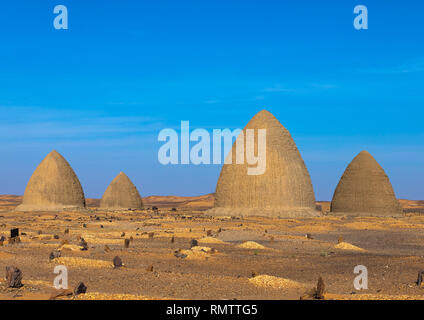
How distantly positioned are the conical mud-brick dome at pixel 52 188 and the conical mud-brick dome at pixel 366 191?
2307 cm

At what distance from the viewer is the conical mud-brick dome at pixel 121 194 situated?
164ft

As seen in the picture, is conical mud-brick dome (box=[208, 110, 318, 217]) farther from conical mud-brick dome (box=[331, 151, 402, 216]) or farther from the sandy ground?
the sandy ground

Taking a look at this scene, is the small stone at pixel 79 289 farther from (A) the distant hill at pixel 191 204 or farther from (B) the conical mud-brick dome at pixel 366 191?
(A) the distant hill at pixel 191 204

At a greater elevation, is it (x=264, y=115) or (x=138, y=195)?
(x=264, y=115)

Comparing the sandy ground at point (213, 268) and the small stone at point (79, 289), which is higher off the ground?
the small stone at point (79, 289)

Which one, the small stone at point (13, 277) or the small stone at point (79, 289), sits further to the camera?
the small stone at point (13, 277)

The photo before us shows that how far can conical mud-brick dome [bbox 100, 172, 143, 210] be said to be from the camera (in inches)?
1962

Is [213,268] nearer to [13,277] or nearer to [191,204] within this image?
[13,277]

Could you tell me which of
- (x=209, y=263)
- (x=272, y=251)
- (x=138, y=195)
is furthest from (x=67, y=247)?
(x=138, y=195)

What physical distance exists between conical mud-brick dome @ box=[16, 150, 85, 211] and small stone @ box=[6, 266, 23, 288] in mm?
38194

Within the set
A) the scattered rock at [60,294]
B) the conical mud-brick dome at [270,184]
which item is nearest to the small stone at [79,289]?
the scattered rock at [60,294]
